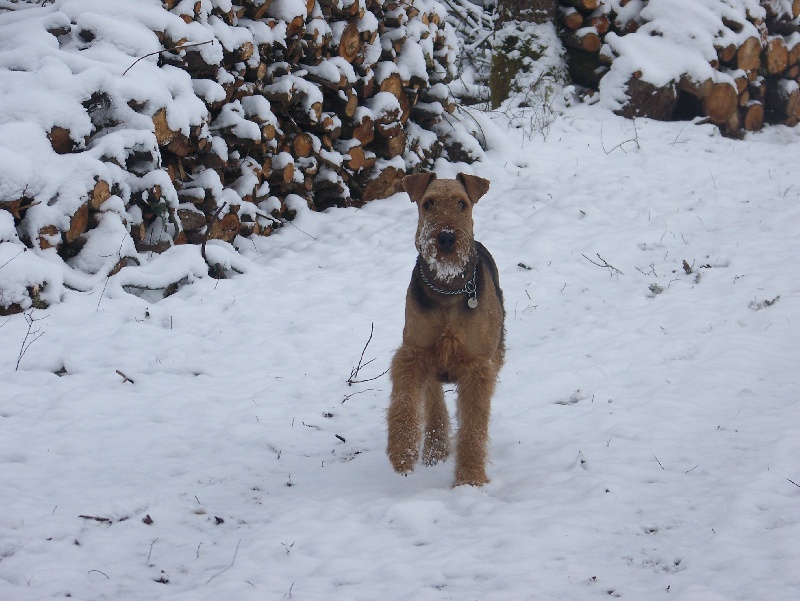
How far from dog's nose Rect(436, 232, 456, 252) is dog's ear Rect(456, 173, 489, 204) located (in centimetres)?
59

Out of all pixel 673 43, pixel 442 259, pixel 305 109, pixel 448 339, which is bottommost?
pixel 448 339

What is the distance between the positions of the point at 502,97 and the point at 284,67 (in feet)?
15.6

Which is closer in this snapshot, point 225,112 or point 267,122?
point 225,112

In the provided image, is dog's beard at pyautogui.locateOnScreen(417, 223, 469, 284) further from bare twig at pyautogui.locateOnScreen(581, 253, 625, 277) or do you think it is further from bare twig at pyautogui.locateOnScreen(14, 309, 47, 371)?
bare twig at pyautogui.locateOnScreen(581, 253, 625, 277)

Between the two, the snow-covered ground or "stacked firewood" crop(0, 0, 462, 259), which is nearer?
the snow-covered ground

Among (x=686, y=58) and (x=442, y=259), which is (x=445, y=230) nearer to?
(x=442, y=259)

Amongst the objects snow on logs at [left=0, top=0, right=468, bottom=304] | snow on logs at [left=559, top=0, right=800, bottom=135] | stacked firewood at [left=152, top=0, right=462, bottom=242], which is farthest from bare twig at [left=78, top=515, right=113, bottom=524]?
snow on logs at [left=559, top=0, right=800, bottom=135]

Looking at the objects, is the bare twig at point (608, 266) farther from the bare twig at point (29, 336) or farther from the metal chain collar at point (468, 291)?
the bare twig at point (29, 336)

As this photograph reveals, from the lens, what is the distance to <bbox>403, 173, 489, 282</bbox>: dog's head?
11.2ft

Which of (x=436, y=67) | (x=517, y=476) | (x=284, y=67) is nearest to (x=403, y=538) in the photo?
(x=517, y=476)

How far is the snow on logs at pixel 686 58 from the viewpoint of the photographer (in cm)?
956

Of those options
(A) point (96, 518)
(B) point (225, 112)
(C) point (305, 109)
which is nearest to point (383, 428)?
(A) point (96, 518)

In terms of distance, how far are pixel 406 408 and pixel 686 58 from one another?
7.93 metres

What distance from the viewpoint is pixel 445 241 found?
3398 mm
